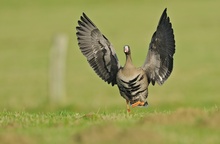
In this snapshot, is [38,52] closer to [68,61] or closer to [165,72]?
[68,61]

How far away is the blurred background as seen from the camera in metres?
19.5

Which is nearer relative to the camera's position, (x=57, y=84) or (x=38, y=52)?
(x=57, y=84)

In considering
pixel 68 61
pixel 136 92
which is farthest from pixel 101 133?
pixel 68 61

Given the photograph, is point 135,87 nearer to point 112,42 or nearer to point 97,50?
point 97,50

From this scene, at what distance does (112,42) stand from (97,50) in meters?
22.4

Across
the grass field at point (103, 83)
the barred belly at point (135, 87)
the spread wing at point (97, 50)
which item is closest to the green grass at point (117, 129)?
the grass field at point (103, 83)

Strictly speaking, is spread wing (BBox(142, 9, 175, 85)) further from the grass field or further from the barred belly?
the grass field

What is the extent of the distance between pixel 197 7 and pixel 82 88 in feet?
88.6

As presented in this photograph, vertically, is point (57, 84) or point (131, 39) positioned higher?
point (131, 39)

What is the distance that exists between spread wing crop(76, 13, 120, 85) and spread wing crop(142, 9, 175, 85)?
0.60 metres

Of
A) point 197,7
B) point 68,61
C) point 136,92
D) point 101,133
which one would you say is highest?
point 197,7

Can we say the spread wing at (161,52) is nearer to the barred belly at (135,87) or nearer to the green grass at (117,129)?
the barred belly at (135,87)

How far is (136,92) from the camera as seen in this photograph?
1034 cm

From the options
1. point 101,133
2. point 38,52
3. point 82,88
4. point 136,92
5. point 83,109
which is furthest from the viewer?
point 38,52
